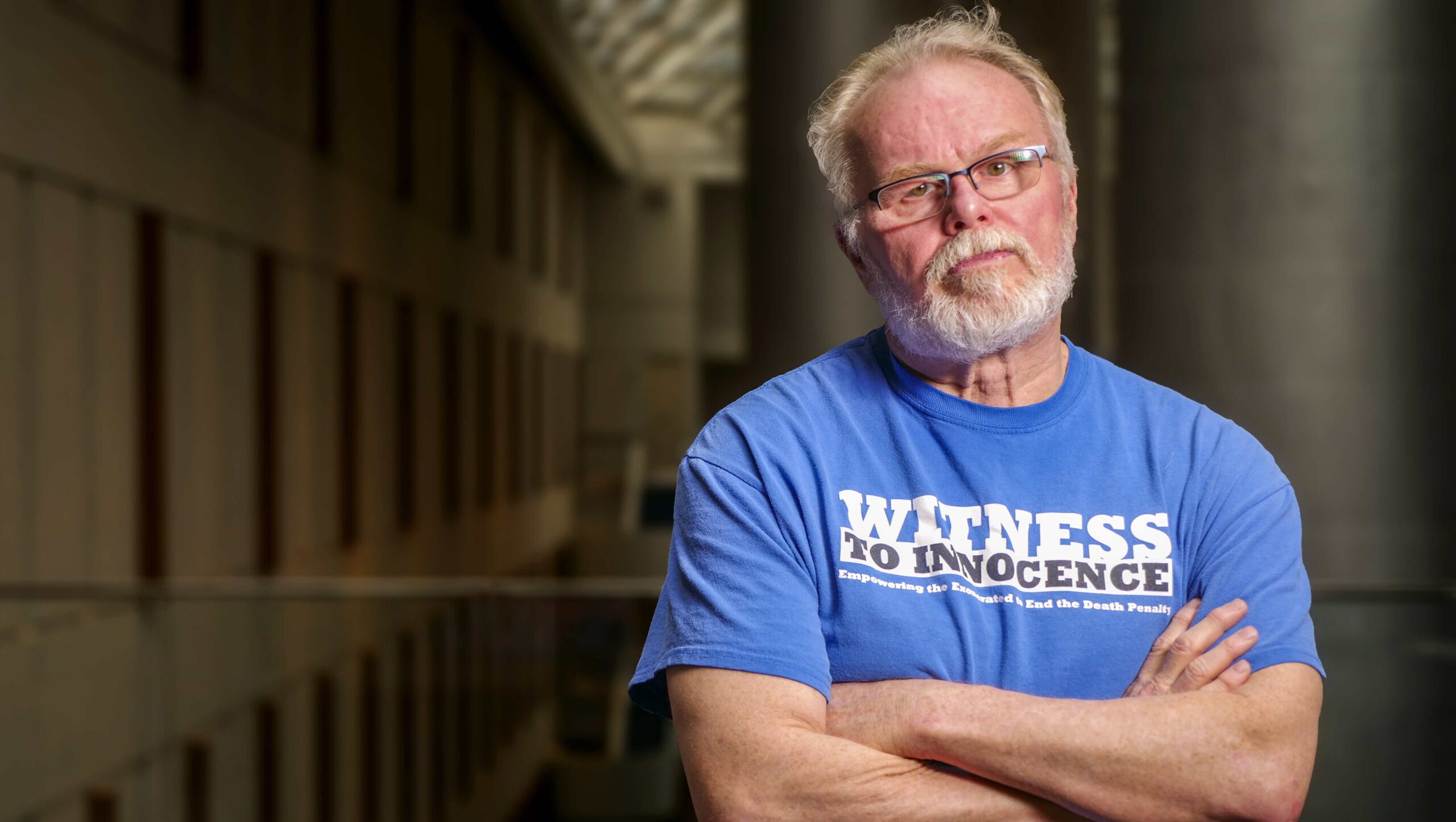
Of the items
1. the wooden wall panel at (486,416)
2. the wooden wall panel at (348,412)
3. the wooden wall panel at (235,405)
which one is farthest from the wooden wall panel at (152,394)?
the wooden wall panel at (486,416)

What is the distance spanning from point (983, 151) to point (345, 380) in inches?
402

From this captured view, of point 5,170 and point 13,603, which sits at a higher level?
point 5,170

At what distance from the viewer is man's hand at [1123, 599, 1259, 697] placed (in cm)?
171

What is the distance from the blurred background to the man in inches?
85.7

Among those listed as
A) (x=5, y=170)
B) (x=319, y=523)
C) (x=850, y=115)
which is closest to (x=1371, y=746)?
(x=850, y=115)

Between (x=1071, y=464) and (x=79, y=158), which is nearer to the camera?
(x=1071, y=464)

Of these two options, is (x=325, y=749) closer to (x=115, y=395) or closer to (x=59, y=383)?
(x=59, y=383)

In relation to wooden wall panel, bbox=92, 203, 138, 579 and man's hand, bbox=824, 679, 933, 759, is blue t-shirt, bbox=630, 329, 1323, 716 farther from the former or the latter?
wooden wall panel, bbox=92, 203, 138, 579

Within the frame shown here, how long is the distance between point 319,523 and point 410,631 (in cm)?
563

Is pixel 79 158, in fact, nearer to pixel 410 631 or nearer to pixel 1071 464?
pixel 410 631

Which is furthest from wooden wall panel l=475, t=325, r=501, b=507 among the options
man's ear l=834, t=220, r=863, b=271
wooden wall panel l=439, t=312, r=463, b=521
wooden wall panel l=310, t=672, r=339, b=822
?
man's ear l=834, t=220, r=863, b=271

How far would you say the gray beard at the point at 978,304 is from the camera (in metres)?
1.80

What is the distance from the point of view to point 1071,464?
182cm

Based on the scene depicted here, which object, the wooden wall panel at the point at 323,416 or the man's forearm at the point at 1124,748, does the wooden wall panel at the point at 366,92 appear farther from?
the man's forearm at the point at 1124,748
